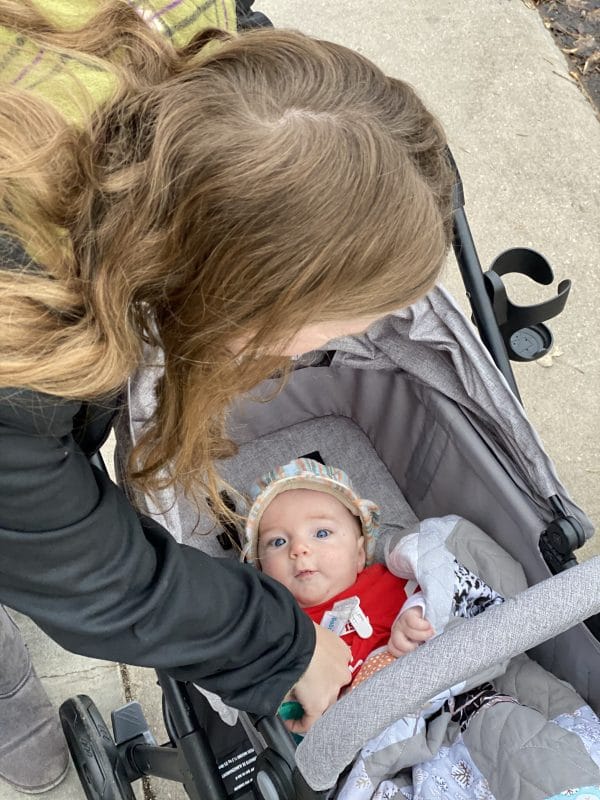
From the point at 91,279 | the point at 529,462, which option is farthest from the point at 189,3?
the point at 529,462

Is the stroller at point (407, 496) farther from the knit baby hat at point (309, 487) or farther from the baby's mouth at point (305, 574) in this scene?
the baby's mouth at point (305, 574)

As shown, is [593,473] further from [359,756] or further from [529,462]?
[359,756]

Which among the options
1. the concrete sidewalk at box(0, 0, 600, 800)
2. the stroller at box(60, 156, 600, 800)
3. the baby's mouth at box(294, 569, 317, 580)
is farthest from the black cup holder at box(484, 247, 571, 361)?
the concrete sidewalk at box(0, 0, 600, 800)

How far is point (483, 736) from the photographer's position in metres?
1.28

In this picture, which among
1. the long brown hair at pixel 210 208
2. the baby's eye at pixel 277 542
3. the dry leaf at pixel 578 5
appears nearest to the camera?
the long brown hair at pixel 210 208

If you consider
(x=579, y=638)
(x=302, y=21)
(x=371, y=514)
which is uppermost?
(x=302, y=21)

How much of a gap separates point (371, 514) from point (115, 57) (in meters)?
1.12

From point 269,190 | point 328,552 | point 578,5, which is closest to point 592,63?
point 578,5

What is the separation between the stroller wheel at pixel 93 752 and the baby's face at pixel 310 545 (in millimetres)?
468

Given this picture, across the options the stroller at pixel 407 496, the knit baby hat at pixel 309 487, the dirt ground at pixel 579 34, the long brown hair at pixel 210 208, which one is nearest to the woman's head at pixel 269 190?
the long brown hair at pixel 210 208

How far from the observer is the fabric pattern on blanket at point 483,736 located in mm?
1167

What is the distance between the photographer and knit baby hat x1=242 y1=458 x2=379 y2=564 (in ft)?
5.81

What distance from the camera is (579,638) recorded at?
1.37 metres

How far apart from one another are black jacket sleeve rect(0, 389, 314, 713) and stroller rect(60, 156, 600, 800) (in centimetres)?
11
